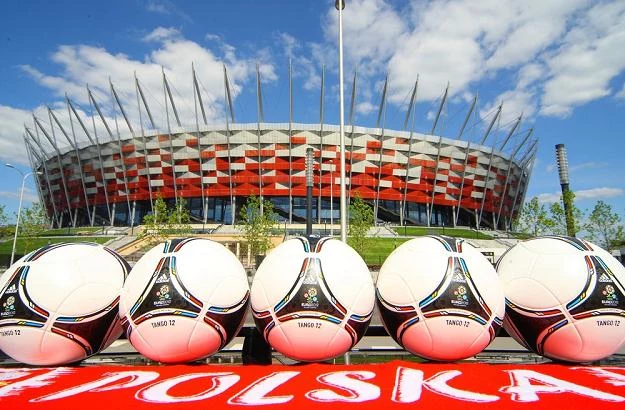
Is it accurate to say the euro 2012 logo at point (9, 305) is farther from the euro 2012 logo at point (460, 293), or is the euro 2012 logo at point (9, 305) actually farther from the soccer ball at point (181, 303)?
the euro 2012 logo at point (460, 293)

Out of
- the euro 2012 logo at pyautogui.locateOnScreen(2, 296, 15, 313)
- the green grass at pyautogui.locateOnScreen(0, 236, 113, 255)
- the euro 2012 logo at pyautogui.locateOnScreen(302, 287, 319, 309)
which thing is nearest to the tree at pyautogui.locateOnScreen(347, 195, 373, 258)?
the green grass at pyautogui.locateOnScreen(0, 236, 113, 255)

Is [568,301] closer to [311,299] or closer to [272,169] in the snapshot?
[311,299]

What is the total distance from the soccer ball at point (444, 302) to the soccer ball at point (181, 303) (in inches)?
93.3

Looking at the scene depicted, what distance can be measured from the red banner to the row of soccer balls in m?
0.34

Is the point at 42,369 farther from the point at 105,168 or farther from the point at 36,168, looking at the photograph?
the point at 36,168

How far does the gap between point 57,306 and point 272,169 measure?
5321cm

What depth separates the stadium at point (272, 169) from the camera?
190 feet

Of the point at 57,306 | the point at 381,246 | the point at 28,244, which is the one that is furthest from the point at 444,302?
the point at 28,244

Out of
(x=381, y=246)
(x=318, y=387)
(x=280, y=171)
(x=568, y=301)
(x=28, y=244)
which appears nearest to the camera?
(x=318, y=387)

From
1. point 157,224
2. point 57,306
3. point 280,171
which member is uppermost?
point 280,171

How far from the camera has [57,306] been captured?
18.7 ft

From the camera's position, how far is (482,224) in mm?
69562

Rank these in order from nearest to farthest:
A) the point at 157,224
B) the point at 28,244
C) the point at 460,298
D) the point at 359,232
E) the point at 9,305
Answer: the point at 460,298 < the point at 9,305 < the point at 359,232 < the point at 28,244 < the point at 157,224

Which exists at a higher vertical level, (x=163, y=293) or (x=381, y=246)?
(x=381, y=246)
